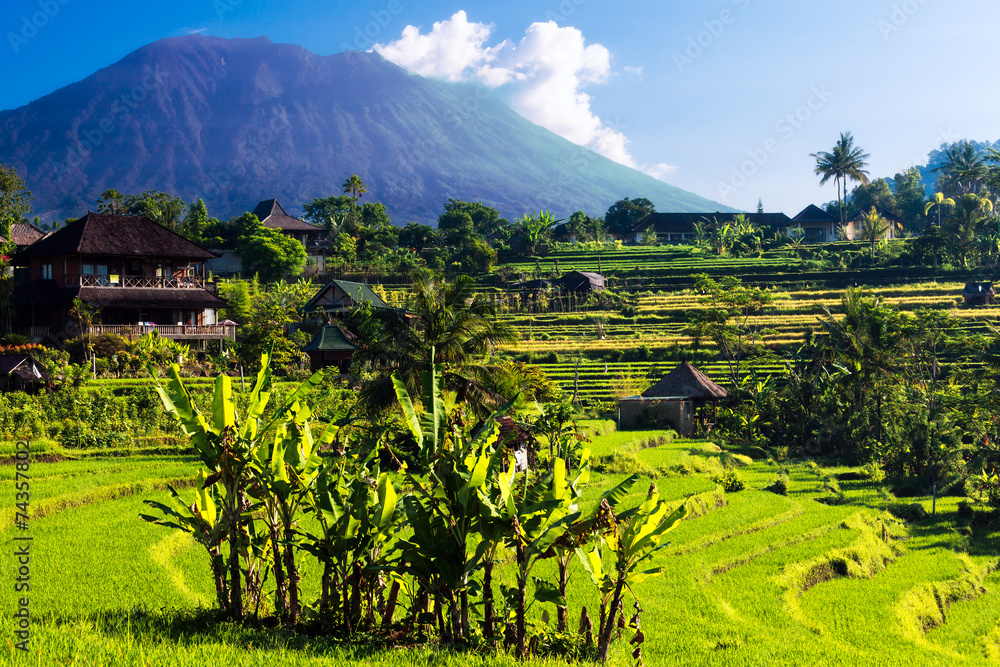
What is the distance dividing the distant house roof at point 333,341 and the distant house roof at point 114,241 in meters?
6.40

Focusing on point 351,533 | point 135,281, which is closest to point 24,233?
point 135,281

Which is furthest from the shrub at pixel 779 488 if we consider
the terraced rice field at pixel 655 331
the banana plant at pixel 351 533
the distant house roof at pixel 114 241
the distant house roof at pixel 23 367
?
the distant house roof at pixel 114 241

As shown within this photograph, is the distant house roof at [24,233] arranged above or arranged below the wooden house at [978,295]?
above

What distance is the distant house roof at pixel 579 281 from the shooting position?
4991cm

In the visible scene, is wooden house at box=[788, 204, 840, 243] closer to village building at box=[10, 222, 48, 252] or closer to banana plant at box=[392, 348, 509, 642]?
village building at box=[10, 222, 48, 252]

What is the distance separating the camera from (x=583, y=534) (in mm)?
6395

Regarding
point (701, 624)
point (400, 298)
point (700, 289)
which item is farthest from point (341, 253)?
point (701, 624)

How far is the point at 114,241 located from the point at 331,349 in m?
10.2

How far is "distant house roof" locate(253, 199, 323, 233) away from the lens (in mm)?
57875

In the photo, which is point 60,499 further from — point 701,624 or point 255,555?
point 701,624

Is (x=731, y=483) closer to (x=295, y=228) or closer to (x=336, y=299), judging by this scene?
(x=336, y=299)

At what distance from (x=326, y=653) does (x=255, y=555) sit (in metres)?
→ 1.26

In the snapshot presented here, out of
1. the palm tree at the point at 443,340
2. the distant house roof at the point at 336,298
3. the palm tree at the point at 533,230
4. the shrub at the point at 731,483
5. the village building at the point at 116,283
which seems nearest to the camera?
the palm tree at the point at 443,340

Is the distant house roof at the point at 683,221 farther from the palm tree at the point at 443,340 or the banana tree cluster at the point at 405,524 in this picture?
the banana tree cluster at the point at 405,524
